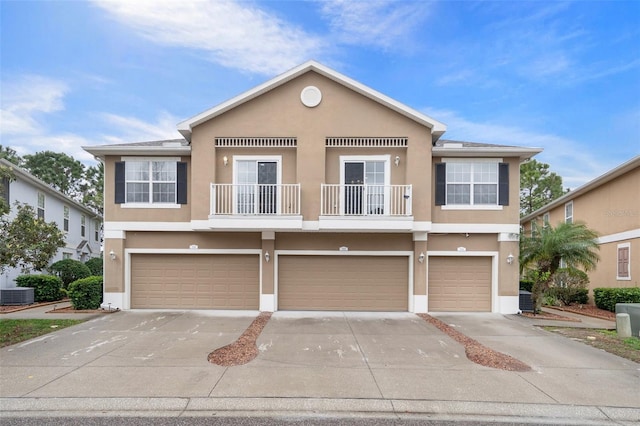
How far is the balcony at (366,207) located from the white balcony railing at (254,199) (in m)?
1.02

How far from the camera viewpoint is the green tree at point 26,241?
803 cm

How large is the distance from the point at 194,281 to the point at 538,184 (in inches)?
1025

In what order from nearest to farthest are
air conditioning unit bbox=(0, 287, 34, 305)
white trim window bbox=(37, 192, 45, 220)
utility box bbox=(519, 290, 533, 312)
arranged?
1. utility box bbox=(519, 290, 533, 312)
2. air conditioning unit bbox=(0, 287, 34, 305)
3. white trim window bbox=(37, 192, 45, 220)

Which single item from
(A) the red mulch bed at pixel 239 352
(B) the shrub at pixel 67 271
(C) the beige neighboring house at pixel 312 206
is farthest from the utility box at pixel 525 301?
(B) the shrub at pixel 67 271

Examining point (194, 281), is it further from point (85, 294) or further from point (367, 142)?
point (367, 142)

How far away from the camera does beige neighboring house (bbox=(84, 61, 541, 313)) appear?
480 inches

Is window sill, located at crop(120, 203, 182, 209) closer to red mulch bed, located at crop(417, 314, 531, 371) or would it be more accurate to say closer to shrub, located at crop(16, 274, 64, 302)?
shrub, located at crop(16, 274, 64, 302)

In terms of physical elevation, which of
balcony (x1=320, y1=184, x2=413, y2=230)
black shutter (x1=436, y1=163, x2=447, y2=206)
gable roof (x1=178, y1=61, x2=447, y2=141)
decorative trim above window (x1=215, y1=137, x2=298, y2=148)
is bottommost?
balcony (x1=320, y1=184, x2=413, y2=230)

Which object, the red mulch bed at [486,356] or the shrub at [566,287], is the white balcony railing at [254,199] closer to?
the red mulch bed at [486,356]

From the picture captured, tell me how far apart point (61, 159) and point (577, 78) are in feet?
130

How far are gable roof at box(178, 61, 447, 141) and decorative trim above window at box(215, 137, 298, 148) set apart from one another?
894 millimetres

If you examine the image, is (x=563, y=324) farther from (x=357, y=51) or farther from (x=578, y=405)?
(x=357, y=51)

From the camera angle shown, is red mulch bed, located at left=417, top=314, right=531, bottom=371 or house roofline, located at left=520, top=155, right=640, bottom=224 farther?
house roofline, located at left=520, top=155, right=640, bottom=224

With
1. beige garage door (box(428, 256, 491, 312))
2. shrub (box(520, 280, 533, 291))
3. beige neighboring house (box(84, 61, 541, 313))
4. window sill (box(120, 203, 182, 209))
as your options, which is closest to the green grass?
beige neighboring house (box(84, 61, 541, 313))
